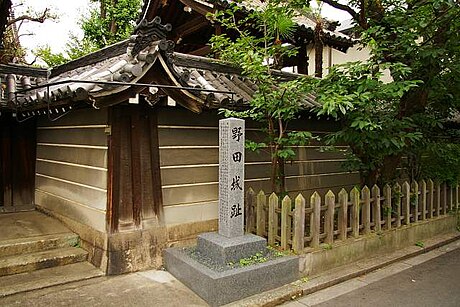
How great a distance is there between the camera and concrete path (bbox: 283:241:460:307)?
5.40m

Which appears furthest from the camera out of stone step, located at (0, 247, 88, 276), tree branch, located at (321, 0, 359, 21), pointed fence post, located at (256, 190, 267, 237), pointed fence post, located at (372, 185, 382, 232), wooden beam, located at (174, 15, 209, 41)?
wooden beam, located at (174, 15, 209, 41)

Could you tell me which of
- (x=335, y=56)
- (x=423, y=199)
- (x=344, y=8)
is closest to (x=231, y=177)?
(x=344, y=8)

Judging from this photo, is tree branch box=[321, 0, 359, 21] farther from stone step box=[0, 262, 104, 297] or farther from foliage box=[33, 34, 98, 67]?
foliage box=[33, 34, 98, 67]

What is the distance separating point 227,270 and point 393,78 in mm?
5134

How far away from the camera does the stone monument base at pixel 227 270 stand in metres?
5.11

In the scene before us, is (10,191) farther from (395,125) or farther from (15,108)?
(395,125)

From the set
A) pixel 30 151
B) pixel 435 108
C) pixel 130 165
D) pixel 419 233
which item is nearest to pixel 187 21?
pixel 30 151

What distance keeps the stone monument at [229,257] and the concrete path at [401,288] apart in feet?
1.80

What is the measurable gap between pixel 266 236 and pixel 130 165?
2.87 metres

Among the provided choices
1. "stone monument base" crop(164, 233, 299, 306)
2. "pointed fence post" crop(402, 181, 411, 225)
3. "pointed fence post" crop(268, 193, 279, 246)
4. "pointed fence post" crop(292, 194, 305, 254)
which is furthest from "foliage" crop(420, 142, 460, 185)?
"stone monument base" crop(164, 233, 299, 306)

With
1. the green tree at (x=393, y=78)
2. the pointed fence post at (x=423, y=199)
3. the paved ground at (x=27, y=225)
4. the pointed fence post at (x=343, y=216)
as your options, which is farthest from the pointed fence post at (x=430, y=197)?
the paved ground at (x=27, y=225)

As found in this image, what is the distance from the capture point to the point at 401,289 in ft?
19.3

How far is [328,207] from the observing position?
21.7 feet

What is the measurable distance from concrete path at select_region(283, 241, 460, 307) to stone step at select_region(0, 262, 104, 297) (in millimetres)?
3437
